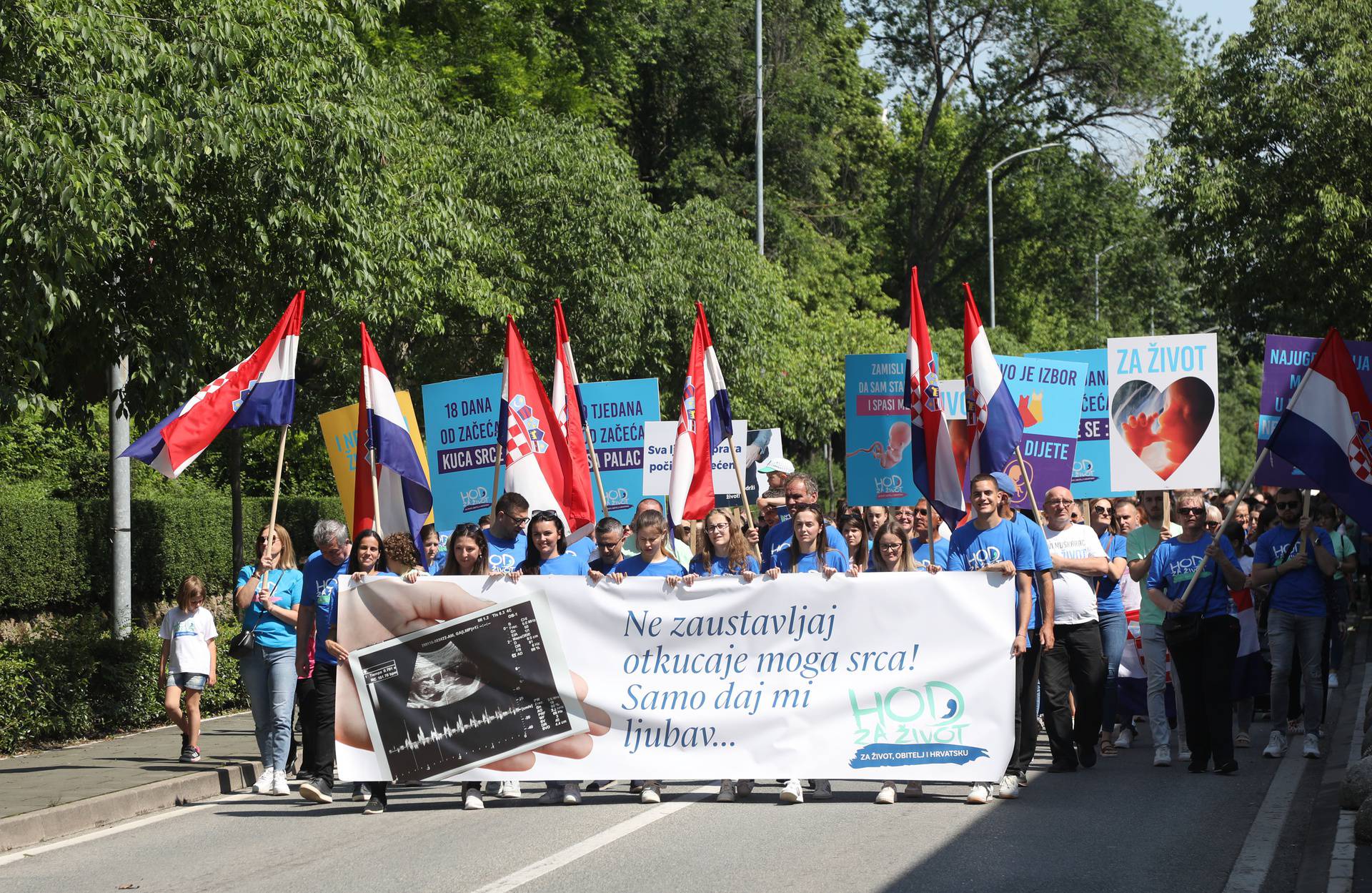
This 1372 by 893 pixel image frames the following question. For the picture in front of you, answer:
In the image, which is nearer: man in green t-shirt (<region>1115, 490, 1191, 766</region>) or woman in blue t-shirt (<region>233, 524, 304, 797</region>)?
woman in blue t-shirt (<region>233, 524, 304, 797</region>)

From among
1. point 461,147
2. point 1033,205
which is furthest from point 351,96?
point 1033,205

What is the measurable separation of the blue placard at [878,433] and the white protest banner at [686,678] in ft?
18.0

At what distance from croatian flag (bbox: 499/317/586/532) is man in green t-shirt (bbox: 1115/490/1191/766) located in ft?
13.3

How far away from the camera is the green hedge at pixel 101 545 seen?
24297mm

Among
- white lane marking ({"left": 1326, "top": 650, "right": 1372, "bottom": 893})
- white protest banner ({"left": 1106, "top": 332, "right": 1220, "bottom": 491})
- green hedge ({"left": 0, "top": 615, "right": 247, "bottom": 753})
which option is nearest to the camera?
white lane marking ({"left": 1326, "top": 650, "right": 1372, "bottom": 893})

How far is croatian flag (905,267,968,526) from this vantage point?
10.6m

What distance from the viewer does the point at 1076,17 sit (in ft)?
145

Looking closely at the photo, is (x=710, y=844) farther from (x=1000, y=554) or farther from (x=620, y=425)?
(x=620, y=425)

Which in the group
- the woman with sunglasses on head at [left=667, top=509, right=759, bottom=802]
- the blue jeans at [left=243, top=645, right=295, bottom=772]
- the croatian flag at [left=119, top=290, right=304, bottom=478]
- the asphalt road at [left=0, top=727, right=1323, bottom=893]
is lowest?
the asphalt road at [left=0, top=727, right=1323, bottom=893]

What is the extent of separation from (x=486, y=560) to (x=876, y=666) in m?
2.40

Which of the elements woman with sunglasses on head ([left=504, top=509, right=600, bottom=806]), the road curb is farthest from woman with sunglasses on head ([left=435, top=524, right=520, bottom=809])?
the road curb

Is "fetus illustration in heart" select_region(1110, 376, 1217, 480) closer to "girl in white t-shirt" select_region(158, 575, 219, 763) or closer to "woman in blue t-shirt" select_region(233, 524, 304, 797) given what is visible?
"woman in blue t-shirt" select_region(233, 524, 304, 797)

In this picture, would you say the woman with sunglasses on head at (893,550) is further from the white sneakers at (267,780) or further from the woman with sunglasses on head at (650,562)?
the white sneakers at (267,780)

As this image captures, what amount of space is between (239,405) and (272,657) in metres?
1.72
